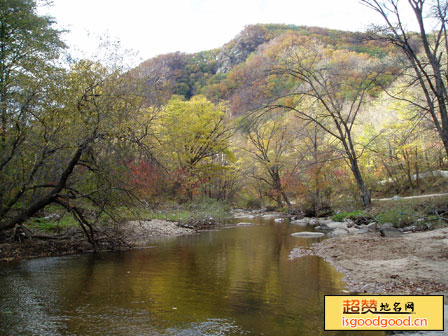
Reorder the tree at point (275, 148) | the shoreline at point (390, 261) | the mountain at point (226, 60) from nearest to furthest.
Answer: the shoreline at point (390, 261) < the tree at point (275, 148) < the mountain at point (226, 60)

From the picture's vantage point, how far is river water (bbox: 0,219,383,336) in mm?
4773

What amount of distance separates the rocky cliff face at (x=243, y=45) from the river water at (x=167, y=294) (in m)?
82.6

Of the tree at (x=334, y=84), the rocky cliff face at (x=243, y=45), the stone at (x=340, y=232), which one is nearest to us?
the stone at (x=340, y=232)

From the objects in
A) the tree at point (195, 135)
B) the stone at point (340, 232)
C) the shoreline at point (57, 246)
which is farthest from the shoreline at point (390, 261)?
the tree at point (195, 135)

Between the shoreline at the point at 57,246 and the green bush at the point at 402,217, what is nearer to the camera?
the shoreline at the point at 57,246

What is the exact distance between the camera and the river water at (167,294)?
4.77m

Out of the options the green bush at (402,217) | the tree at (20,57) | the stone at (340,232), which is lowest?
the stone at (340,232)

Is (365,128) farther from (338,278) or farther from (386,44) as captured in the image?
(338,278)

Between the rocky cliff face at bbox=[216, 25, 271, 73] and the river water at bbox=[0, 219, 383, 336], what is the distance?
8255 cm

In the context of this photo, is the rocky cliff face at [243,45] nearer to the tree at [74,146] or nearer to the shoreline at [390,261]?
the tree at [74,146]

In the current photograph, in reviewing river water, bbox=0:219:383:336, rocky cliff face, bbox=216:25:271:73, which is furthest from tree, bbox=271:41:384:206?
rocky cliff face, bbox=216:25:271:73

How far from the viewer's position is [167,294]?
6.38 metres

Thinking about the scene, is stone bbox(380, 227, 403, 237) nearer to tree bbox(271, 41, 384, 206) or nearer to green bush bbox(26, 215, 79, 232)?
tree bbox(271, 41, 384, 206)

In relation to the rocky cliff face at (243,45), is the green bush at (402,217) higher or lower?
lower
